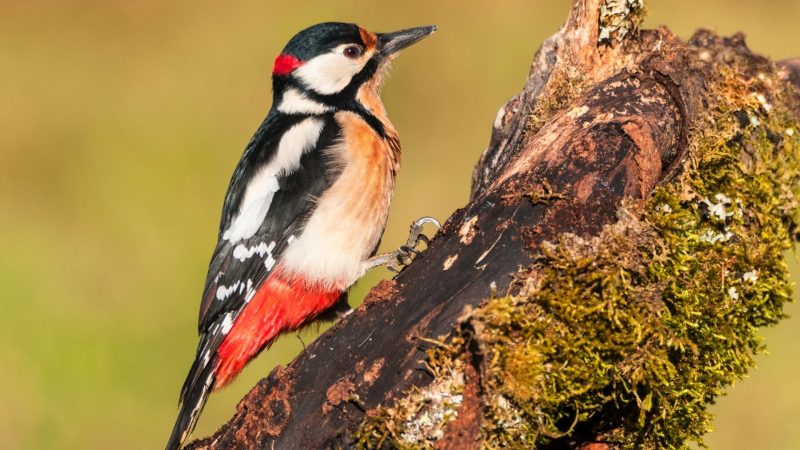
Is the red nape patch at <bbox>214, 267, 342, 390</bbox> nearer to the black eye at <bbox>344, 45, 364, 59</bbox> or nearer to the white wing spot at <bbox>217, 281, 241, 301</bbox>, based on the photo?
the white wing spot at <bbox>217, 281, 241, 301</bbox>

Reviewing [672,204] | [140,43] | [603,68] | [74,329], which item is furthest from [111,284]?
[672,204]

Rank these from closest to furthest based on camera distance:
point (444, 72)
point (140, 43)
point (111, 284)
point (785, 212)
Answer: point (785, 212)
point (111, 284)
point (444, 72)
point (140, 43)

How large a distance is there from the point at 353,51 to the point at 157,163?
4.66m

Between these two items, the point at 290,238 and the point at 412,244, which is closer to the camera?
the point at 412,244

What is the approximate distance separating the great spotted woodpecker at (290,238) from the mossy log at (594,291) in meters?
0.87

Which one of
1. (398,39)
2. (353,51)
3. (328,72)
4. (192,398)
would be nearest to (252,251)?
(192,398)

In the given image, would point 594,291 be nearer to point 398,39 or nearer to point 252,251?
point 252,251

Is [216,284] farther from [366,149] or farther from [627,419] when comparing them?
[627,419]

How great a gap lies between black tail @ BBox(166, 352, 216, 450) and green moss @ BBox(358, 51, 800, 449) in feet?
3.81

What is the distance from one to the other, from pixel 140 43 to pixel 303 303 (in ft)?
23.0

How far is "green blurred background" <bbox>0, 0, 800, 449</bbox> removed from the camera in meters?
6.10

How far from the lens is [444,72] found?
9.17 metres

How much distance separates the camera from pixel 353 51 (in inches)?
174

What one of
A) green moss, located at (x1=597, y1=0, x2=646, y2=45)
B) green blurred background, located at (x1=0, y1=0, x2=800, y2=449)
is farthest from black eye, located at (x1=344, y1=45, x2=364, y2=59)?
green blurred background, located at (x1=0, y1=0, x2=800, y2=449)
